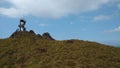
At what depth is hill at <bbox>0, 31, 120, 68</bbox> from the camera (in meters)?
66.1

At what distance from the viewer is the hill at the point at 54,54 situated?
217ft

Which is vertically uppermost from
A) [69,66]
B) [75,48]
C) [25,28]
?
[25,28]

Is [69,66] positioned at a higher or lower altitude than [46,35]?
lower

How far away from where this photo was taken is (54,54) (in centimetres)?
7262

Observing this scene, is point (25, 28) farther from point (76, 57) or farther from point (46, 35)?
point (76, 57)

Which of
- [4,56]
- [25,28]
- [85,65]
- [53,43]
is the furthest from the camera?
[25,28]

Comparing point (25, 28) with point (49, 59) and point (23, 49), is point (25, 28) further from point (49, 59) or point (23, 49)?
point (49, 59)

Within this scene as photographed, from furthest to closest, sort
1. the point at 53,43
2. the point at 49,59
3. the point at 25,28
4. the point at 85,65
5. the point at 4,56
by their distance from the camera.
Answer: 1. the point at 25,28
2. the point at 53,43
3. the point at 4,56
4. the point at 49,59
5. the point at 85,65

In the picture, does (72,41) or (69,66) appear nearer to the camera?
(69,66)

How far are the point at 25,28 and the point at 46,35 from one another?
7.82 metres

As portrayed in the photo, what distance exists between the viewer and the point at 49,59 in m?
69.6

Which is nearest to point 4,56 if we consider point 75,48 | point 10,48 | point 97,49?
point 10,48

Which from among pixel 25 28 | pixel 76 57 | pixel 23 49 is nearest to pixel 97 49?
pixel 76 57

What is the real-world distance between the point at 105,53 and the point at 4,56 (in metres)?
Answer: 26.8
